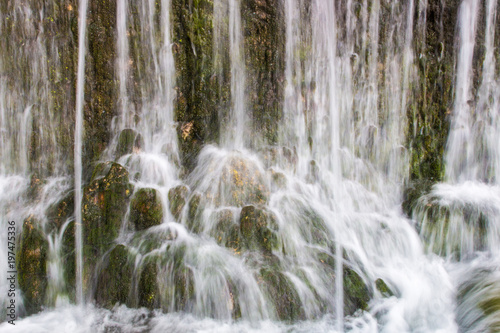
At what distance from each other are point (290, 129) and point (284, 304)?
406 centimetres

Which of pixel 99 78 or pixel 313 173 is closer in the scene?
pixel 99 78

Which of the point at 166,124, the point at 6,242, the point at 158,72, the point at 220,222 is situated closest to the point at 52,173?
the point at 6,242

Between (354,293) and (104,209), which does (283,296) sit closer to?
(354,293)

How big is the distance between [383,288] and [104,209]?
4.72 m

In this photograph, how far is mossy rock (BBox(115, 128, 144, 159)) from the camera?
670 centimetres

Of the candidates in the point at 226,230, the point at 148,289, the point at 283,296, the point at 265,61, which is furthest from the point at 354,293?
the point at 265,61

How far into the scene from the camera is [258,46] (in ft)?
24.4

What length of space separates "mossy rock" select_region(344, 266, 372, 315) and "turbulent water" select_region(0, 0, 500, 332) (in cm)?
6

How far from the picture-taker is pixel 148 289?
484 cm

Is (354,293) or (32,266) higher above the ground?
(32,266)

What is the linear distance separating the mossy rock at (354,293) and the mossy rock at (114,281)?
10.7 ft

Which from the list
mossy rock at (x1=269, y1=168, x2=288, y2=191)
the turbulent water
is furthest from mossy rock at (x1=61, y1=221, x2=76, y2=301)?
mossy rock at (x1=269, y1=168, x2=288, y2=191)

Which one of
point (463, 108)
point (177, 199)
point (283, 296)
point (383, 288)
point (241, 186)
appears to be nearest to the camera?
point (283, 296)

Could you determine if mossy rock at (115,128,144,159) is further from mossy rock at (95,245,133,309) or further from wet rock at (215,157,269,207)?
mossy rock at (95,245,133,309)
